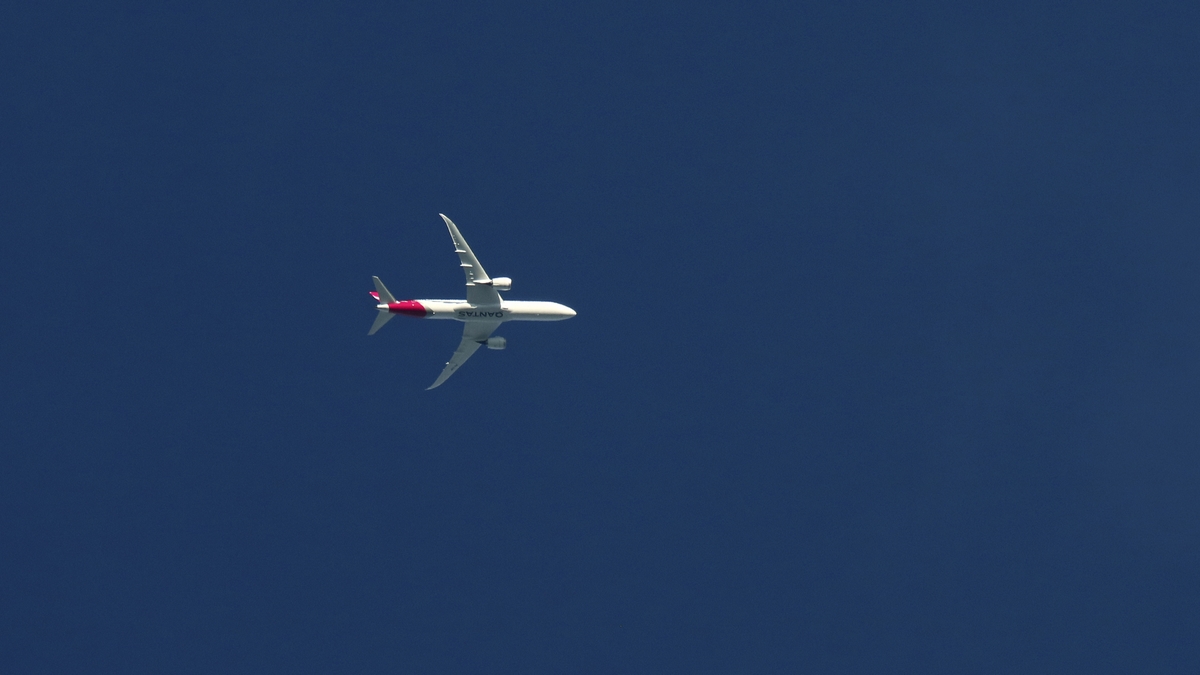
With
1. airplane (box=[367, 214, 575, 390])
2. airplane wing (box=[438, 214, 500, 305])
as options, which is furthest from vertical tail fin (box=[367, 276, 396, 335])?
airplane wing (box=[438, 214, 500, 305])

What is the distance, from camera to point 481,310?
104062 millimetres

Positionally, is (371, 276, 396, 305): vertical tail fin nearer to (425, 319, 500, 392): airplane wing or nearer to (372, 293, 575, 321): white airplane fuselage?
(372, 293, 575, 321): white airplane fuselage

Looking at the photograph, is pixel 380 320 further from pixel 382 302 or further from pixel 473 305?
pixel 473 305

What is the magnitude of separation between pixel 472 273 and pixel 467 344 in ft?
24.4

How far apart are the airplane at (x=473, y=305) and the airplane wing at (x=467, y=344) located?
0.89m

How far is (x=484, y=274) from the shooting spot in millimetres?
103438

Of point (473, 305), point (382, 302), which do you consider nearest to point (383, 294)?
point (382, 302)

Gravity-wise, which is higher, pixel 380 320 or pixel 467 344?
pixel 467 344

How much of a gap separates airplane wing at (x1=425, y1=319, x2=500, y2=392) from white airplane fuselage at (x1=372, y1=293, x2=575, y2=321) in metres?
1.48

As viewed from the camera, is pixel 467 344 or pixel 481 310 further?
pixel 467 344

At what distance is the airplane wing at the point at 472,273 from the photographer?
103 m

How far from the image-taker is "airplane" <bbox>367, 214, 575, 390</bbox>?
10312cm

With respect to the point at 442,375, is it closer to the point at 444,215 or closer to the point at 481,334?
the point at 481,334

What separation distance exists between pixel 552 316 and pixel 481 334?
19.9 ft
